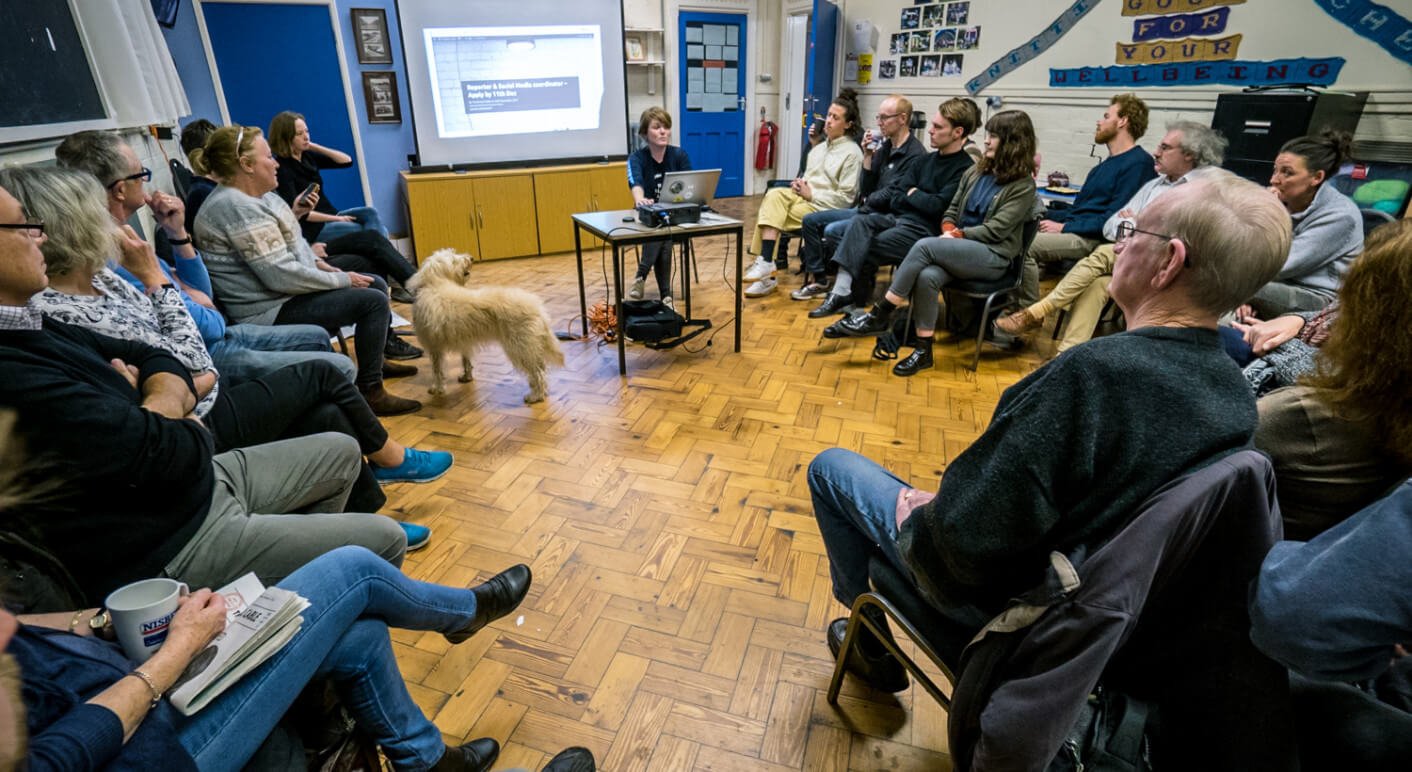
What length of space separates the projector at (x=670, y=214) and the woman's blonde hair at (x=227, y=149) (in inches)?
67.0

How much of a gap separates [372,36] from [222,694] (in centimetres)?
596

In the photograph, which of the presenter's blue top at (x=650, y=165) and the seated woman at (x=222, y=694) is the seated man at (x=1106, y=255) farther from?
the seated woman at (x=222, y=694)

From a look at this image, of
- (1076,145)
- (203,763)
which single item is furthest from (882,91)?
(203,763)

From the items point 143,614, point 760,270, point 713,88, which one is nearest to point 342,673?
point 143,614

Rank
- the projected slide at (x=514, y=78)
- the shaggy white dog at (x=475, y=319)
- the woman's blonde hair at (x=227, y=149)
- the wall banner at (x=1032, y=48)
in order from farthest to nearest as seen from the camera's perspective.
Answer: the projected slide at (x=514, y=78) < the wall banner at (x=1032, y=48) < the shaggy white dog at (x=475, y=319) < the woman's blonde hair at (x=227, y=149)

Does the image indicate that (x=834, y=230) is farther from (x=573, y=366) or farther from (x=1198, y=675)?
(x=1198, y=675)

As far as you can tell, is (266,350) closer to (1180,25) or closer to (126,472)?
(126,472)

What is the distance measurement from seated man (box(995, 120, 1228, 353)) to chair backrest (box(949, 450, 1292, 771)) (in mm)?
2693

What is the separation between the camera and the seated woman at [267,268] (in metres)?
2.46

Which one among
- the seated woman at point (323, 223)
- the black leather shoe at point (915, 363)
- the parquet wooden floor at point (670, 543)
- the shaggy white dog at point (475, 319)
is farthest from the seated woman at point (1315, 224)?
the seated woman at point (323, 223)

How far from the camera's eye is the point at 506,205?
5.60 m

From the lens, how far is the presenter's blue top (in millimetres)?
4375

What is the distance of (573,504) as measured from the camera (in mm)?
2305

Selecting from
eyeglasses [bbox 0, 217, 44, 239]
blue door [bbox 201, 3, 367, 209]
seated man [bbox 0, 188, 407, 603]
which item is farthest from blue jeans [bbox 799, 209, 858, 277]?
blue door [bbox 201, 3, 367, 209]
